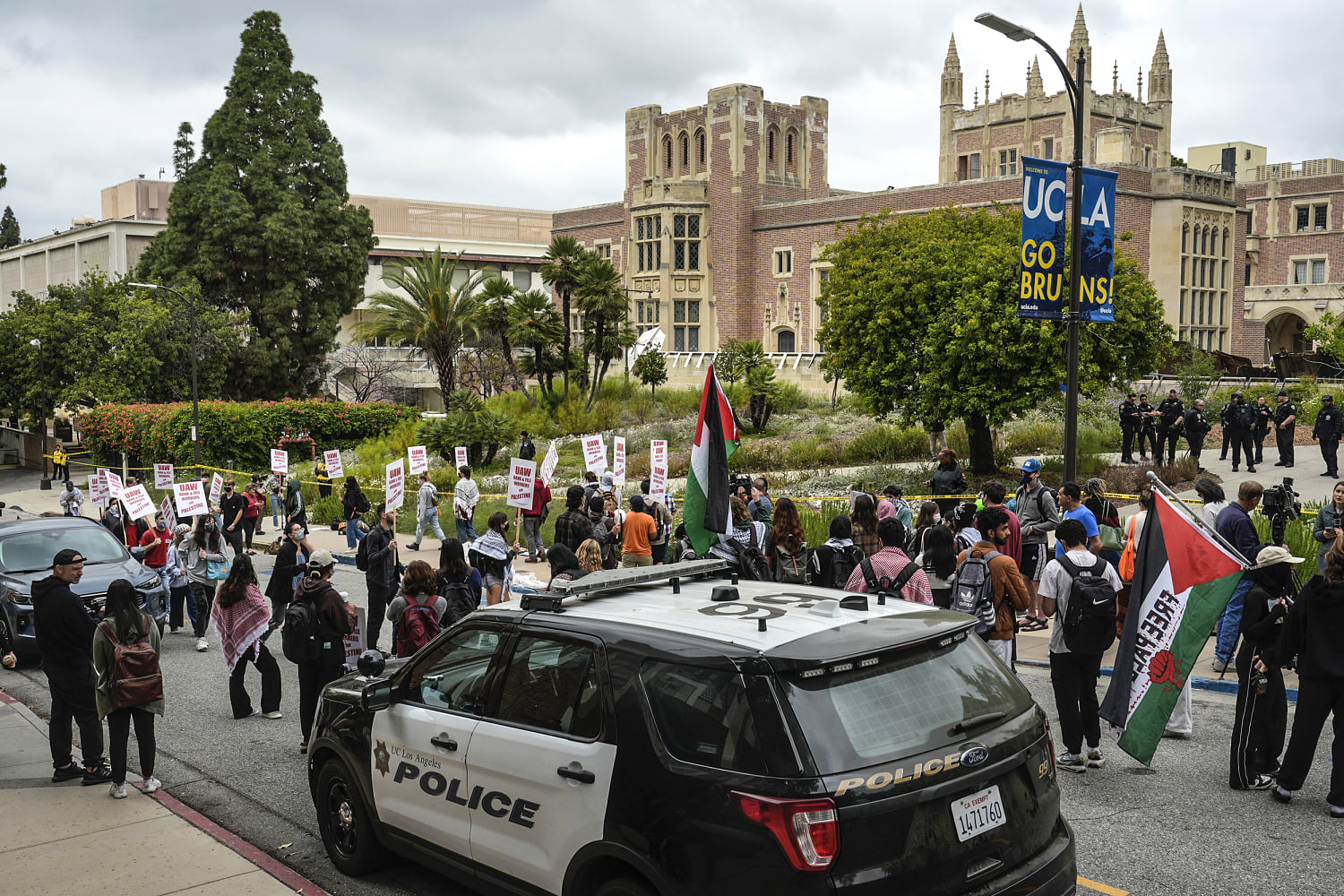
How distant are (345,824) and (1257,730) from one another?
19.1 feet

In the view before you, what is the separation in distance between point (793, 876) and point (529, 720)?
1.60m

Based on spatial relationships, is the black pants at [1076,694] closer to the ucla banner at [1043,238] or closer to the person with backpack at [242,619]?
the ucla banner at [1043,238]

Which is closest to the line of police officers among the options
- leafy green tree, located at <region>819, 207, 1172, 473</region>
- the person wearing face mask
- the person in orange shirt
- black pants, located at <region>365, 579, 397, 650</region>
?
leafy green tree, located at <region>819, 207, 1172, 473</region>

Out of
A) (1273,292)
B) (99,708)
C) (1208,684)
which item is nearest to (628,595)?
(99,708)

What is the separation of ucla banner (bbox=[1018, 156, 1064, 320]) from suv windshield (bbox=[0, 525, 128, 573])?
455 inches

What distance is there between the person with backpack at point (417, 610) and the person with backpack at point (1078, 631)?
14.4 ft

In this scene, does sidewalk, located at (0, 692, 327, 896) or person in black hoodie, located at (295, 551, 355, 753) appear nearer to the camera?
sidewalk, located at (0, 692, 327, 896)

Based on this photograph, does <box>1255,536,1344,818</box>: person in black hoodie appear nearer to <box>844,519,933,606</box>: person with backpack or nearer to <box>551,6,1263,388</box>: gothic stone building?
<box>844,519,933,606</box>: person with backpack

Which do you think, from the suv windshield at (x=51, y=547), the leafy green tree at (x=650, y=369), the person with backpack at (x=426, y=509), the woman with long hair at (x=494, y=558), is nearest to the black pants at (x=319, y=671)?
the woman with long hair at (x=494, y=558)

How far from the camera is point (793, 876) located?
387 centimetres

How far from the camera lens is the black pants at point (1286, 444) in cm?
2344

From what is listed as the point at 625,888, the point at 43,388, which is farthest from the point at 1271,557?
the point at 43,388

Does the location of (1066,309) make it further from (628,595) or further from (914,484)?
(914,484)

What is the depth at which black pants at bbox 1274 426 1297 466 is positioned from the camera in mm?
23441
